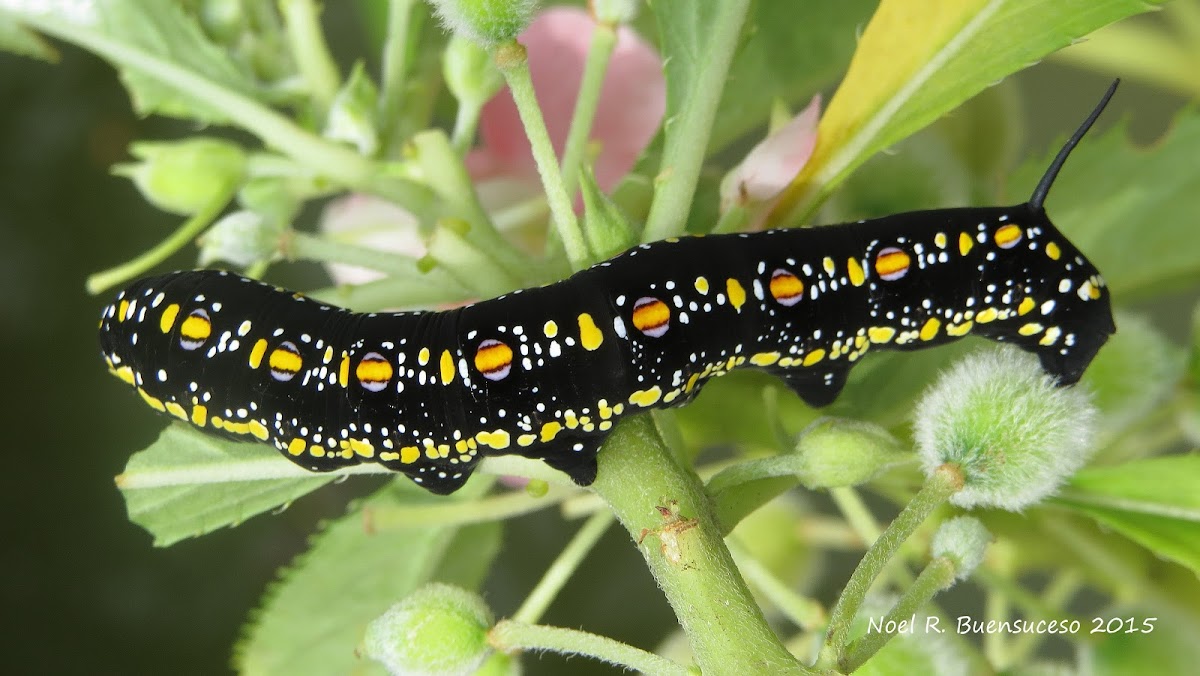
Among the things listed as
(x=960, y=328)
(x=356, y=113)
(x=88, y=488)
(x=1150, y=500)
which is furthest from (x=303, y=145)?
Result: (x=88, y=488)

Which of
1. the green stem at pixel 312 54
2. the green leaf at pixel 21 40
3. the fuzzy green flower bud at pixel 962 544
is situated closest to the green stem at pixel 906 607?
the fuzzy green flower bud at pixel 962 544

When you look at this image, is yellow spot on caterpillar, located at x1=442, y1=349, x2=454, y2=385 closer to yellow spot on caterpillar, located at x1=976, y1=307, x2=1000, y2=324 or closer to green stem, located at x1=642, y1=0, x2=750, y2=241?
green stem, located at x1=642, y1=0, x2=750, y2=241

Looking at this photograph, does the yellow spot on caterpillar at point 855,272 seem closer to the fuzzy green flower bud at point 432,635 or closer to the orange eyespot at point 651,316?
the orange eyespot at point 651,316

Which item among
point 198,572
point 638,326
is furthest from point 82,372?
point 638,326

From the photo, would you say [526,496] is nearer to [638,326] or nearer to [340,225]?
[638,326]

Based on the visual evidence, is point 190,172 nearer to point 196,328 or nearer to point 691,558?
point 196,328

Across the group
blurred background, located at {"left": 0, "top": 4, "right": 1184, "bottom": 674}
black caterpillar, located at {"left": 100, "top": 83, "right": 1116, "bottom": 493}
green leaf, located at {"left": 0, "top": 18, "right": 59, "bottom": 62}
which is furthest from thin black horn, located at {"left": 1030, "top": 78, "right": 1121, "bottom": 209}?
blurred background, located at {"left": 0, "top": 4, "right": 1184, "bottom": 674}

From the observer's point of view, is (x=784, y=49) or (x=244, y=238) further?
(x=784, y=49)
